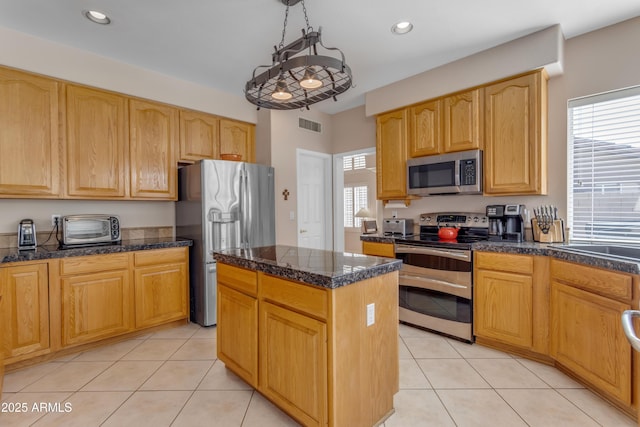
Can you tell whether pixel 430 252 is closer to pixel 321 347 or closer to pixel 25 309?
pixel 321 347

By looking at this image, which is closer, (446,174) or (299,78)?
(299,78)

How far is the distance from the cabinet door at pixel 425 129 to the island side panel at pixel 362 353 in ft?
6.65

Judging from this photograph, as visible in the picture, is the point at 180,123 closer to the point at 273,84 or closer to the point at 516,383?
the point at 273,84

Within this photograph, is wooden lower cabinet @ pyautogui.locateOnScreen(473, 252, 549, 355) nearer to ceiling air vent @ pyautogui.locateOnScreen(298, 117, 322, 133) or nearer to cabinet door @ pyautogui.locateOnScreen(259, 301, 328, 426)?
cabinet door @ pyautogui.locateOnScreen(259, 301, 328, 426)

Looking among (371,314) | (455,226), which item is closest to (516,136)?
(455,226)

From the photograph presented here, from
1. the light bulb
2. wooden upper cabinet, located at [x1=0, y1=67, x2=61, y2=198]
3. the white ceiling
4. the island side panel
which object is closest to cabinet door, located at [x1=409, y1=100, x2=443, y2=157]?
the white ceiling

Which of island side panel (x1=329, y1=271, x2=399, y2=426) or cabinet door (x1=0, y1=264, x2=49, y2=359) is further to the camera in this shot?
cabinet door (x1=0, y1=264, x2=49, y2=359)

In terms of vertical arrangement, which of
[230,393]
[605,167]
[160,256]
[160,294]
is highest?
[605,167]

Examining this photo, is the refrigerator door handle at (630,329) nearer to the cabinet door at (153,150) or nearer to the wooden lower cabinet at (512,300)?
the wooden lower cabinet at (512,300)

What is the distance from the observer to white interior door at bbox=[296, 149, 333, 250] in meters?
4.53

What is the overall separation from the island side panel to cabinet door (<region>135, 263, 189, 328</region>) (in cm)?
237

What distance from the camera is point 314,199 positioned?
4.73 meters

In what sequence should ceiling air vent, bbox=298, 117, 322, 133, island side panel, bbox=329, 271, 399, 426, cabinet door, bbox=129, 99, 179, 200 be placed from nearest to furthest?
island side panel, bbox=329, 271, 399, 426, cabinet door, bbox=129, 99, 179, 200, ceiling air vent, bbox=298, 117, 322, 133

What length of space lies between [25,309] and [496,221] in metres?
4.16
